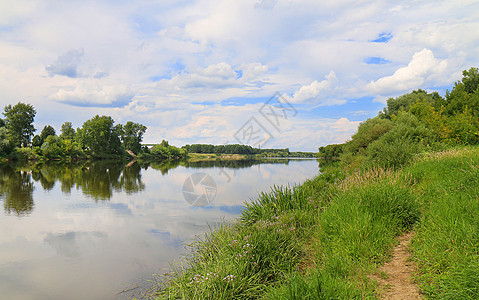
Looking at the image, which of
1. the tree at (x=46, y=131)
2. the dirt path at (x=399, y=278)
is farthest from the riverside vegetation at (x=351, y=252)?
the tree at (x=46, y=131)

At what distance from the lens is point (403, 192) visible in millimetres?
7797

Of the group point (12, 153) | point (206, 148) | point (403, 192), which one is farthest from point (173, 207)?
point (206, 148)

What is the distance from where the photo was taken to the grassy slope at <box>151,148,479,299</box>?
4141 millimetres

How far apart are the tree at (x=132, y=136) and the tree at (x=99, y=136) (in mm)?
8876

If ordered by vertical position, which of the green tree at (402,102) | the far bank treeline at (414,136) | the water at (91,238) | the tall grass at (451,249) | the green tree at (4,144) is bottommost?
the water at (91,238)

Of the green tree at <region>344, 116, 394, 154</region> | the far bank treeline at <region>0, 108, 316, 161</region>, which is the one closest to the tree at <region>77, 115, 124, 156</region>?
the far bank treeline at <region>0, 108, 316, 161</region>

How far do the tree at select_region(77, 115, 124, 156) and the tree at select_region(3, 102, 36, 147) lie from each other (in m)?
16.5

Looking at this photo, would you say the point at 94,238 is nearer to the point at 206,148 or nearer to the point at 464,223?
the point at 464,223

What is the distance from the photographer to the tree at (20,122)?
69.1 m

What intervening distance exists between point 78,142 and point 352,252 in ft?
333

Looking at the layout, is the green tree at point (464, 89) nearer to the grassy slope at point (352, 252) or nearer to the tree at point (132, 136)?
the grassy slope at point (352, 252)

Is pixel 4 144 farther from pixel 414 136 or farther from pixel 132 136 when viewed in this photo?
pixel 414 136

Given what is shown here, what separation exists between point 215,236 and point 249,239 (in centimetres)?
230

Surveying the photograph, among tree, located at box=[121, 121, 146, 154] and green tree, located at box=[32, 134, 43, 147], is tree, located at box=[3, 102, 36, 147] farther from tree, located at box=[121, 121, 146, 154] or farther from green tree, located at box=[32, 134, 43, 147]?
tree, located at box=[121, 121, 146, 154]
